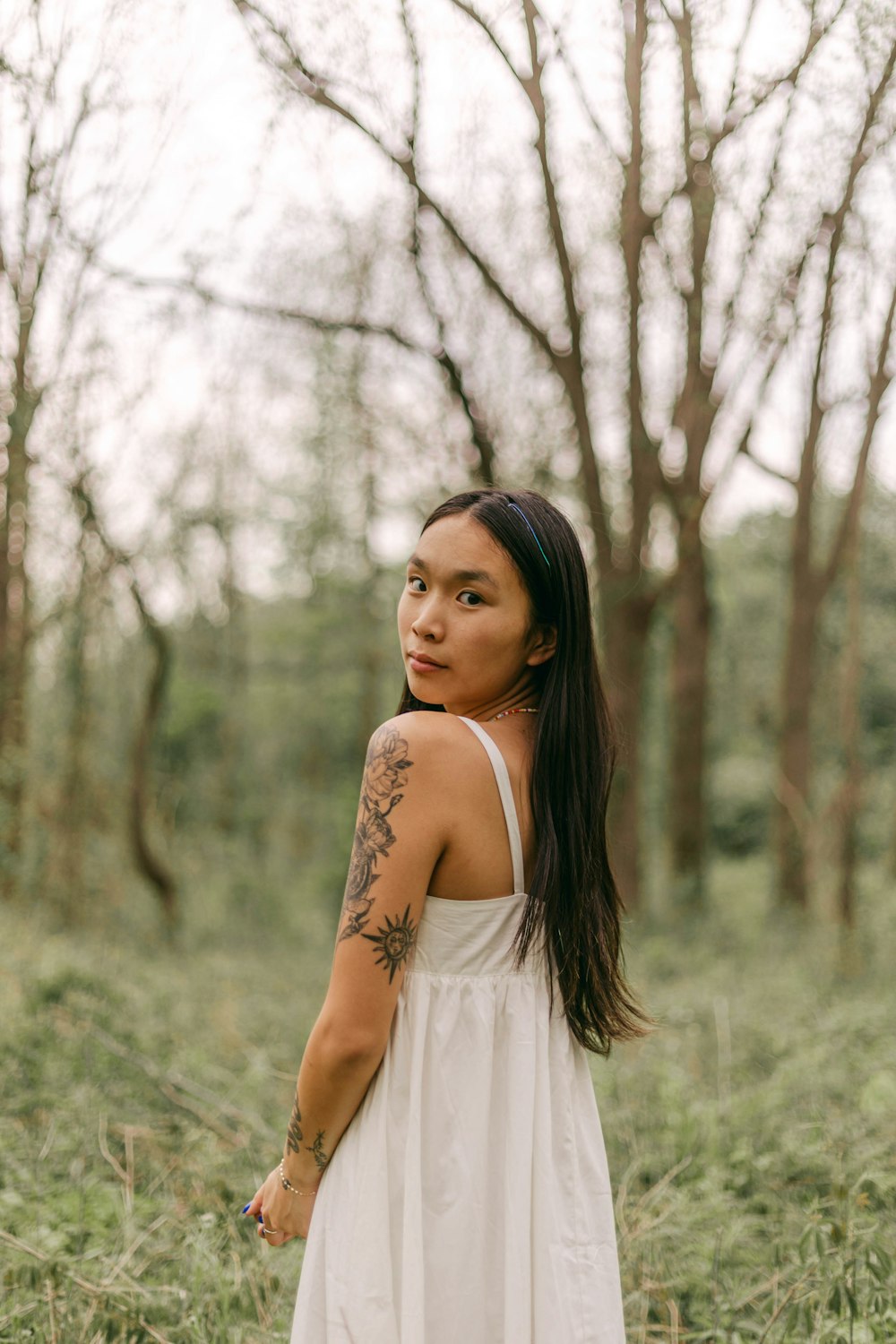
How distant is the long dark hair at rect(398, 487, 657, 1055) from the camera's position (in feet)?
5.18

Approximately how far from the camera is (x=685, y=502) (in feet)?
23.4

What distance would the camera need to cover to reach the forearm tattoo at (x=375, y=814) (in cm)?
148

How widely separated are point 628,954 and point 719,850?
1318 cm

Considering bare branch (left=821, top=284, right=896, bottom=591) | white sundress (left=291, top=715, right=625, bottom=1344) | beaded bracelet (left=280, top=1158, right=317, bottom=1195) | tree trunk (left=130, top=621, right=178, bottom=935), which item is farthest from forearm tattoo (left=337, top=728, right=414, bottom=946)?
tree trunk (left=130, top=621, right=178, bottom=935)

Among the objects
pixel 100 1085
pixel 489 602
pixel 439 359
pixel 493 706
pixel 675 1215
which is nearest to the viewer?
pixel 489 602

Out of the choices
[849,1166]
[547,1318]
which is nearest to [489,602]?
[547,1318]

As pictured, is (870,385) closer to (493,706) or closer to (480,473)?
(480,473)

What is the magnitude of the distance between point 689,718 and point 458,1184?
30.9 ft

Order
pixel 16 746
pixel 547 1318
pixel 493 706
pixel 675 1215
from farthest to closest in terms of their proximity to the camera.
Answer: pixel 16 746 < pixel 675 1215 < pixel 493 706 < pixel 547 1318

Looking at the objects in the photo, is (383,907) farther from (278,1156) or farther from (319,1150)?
(278,1156)

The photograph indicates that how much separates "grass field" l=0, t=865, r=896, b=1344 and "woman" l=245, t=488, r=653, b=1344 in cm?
112

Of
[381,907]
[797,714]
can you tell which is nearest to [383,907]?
[381,907]

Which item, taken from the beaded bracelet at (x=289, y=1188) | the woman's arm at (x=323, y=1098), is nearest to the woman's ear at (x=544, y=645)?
the woman's arm at (x=323, y=1098)

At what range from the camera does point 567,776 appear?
1.61 m
